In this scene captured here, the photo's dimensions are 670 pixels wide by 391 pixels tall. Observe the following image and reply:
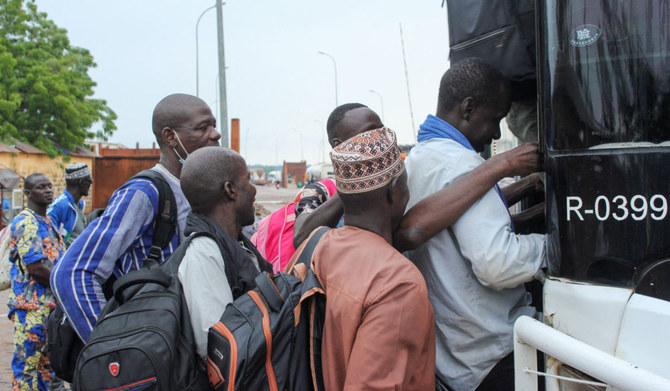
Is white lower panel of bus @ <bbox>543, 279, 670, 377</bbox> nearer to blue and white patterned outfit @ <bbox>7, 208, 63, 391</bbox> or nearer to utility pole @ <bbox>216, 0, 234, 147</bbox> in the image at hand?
blue and white patterned outfit @ <bbox>7, 208, 63, 391</bbox>

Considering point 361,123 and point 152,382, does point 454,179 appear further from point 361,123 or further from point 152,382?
point 152,382

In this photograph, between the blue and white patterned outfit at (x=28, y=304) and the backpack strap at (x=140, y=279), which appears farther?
the blue and white patterned outfit at (x=28, y=304)

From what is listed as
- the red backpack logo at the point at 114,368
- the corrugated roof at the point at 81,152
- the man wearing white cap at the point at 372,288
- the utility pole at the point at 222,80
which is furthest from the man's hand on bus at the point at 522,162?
the corrugated roof at the point at 81,152

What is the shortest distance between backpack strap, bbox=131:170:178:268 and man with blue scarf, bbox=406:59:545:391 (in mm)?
1055

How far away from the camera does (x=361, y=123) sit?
281cm

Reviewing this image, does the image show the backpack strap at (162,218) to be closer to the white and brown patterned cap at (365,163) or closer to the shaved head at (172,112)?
the shaved head at (172,112)

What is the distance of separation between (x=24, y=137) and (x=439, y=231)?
84.0 feet

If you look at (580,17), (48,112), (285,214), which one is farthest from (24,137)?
(580,17)

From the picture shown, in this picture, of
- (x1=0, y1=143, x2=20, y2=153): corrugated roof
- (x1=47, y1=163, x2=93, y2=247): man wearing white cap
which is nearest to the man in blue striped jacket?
(x1=47, y1=163, x2=93, y2=247): man wearing white cap

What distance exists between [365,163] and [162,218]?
108 centimetres

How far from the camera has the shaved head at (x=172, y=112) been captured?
260 centimetres

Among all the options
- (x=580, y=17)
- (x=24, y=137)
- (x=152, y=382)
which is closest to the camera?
(x=152, y=382)

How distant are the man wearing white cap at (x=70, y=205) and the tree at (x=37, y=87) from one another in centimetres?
1890

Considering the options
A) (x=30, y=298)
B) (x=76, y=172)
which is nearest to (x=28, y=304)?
(x=30, y=298)
